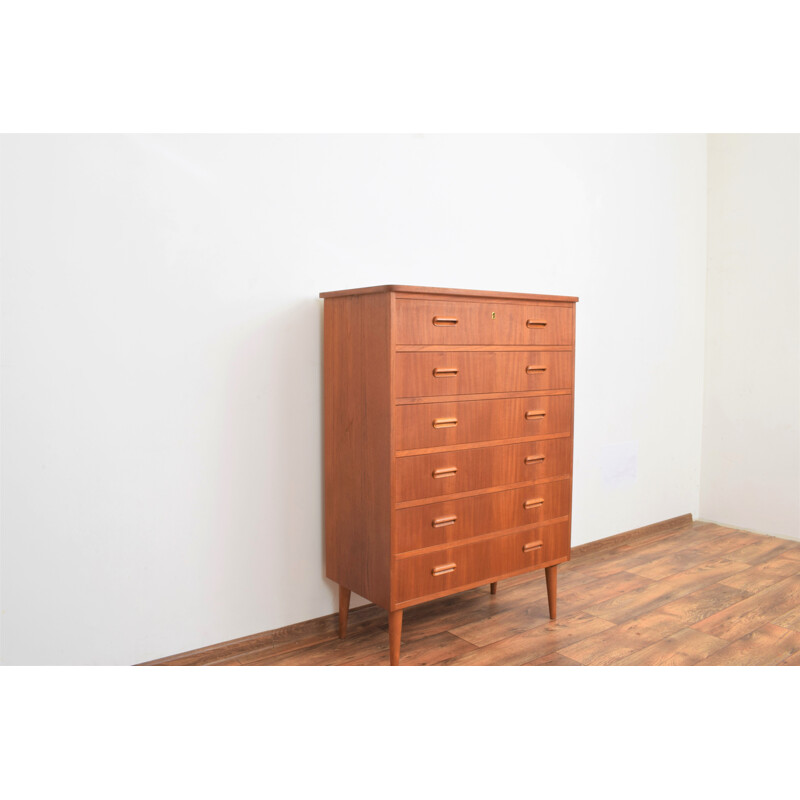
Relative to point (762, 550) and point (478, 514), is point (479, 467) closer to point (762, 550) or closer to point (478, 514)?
point (478, 514)

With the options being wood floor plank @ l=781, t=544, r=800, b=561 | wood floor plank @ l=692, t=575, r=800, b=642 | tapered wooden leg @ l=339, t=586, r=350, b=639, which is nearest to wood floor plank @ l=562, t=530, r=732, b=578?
wood floor plank @ l=781, t=544, r=800, b=561

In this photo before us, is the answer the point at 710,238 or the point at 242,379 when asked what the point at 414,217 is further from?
the point at 710,238

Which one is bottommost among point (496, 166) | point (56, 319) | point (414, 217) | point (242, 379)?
point (242, 379)

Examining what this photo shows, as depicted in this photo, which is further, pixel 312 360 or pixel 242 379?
pixel 312 360

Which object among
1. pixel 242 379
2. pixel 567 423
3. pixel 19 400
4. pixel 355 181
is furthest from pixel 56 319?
pixel 567 423

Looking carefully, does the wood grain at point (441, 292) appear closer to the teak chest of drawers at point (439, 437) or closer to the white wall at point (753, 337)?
the teak chest of drawers at point (439, 437)

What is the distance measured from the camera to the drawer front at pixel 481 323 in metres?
1.92

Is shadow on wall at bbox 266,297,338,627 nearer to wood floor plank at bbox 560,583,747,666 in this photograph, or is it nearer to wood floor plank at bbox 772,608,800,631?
wood floor plank at bbox 560,583,747,666

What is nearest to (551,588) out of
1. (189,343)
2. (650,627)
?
(650,627)

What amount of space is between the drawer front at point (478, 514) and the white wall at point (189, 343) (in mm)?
438

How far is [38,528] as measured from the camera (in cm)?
175

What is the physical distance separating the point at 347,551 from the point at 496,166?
167cm

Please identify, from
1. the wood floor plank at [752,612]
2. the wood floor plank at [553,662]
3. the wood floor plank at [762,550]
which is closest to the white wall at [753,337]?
the wood floor plank at [762,550]

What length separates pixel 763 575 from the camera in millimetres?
2889
